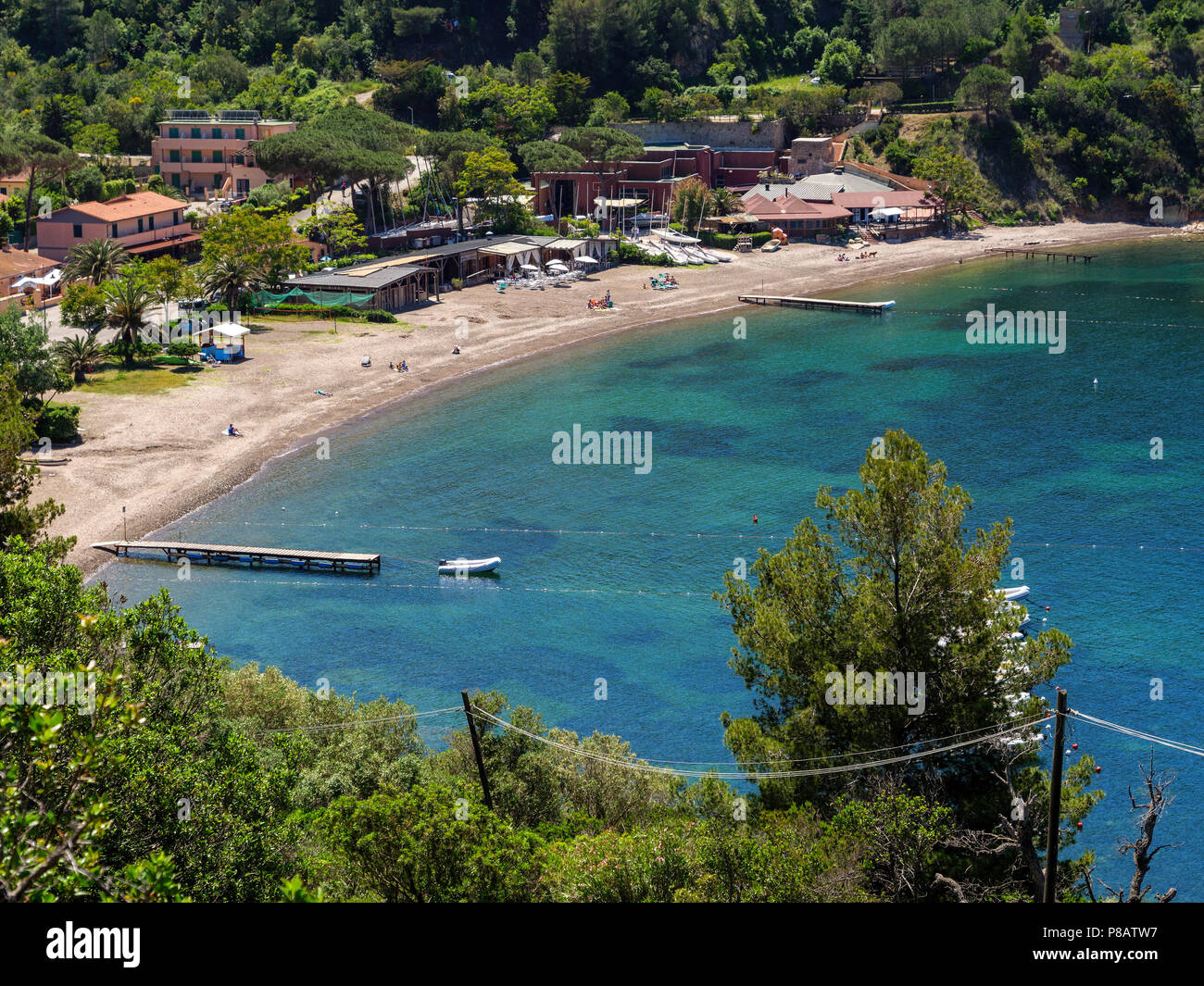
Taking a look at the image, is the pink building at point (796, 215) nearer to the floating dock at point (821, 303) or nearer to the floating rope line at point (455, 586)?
the floating dock at point (821, 303)

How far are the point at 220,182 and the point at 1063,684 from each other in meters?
112

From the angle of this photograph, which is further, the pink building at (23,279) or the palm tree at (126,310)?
the pink building at (23,279)

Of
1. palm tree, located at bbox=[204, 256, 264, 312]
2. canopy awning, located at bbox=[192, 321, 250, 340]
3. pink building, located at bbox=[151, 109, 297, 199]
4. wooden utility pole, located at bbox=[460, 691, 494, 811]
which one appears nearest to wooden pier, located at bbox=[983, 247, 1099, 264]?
pink building, located at bbox=[151, 109, 297, 199]

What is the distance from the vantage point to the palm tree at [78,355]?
79938 mm

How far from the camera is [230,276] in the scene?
96.2 m

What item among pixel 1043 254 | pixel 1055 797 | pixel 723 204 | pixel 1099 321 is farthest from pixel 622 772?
pixel 1043 254

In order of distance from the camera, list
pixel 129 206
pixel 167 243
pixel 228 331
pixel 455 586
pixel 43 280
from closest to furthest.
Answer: pixel 455 586
pixel 228 331
pixel 43 280
pixel 167 243
pixel 129 206

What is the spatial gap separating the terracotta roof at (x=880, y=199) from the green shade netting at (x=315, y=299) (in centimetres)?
6340

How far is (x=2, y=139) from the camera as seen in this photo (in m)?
116

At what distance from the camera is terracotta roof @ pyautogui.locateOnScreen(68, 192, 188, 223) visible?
10709 centimetres

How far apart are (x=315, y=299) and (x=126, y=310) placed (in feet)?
63.7

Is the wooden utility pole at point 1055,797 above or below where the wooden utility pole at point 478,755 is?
above

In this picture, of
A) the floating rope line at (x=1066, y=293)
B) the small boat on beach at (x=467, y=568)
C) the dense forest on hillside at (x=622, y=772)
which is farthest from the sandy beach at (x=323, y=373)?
the dense forest on hillside at (x=622, y=772)

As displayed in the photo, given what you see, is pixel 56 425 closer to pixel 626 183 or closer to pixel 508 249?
pixel 508 249
